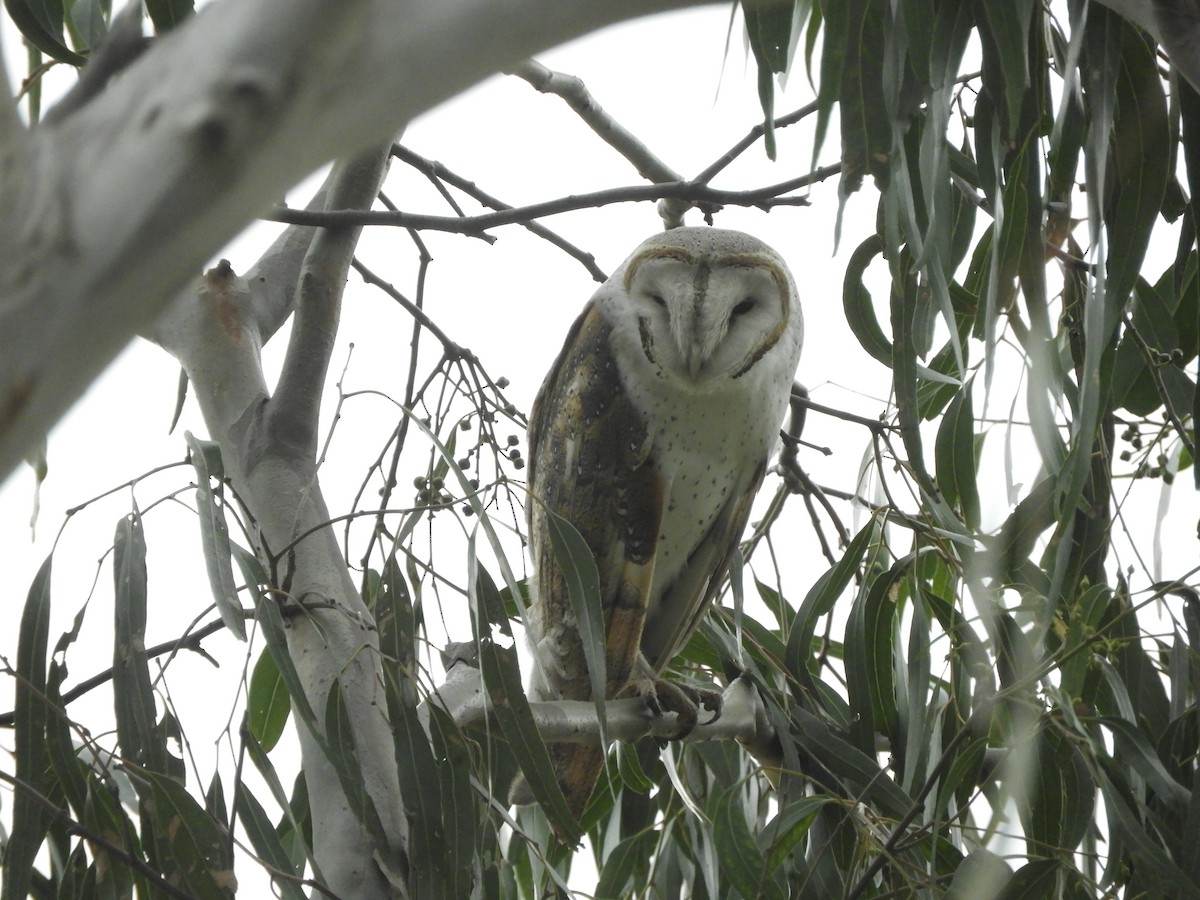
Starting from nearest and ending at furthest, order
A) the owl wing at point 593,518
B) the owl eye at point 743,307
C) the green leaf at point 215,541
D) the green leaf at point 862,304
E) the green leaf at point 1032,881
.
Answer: the green leaf at point 215,541 < the green leaf at point 1032,881 < the green leaf at point 862,304 < the owl wing at point 593,518 < the owl eye at point 743,307

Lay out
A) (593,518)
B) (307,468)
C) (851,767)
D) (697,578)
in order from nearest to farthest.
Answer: (307,468)
(851,767)
(593,518)
(697,578)

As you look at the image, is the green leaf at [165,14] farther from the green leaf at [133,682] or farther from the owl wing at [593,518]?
the owl wing at [593,518]

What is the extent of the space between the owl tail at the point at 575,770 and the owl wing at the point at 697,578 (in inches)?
11.0

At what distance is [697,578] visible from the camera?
2.48m

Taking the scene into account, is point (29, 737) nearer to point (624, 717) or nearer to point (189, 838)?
point (189, 838)

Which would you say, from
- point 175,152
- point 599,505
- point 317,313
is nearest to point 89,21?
point 317,313

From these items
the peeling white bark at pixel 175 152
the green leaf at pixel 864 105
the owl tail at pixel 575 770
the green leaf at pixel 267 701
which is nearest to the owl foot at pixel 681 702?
the owl tail at pixel 575 770

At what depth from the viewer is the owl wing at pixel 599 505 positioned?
2.30 meters

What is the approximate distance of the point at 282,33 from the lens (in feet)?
1.76

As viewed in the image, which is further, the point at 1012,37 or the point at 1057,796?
the point at 1057,796

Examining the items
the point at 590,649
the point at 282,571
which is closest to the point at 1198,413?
the point at 590,649

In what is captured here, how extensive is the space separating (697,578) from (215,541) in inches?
49.1

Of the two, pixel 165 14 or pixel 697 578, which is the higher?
pixel 165 14

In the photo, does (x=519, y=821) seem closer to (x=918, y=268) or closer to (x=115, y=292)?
(x=918, y=268)
